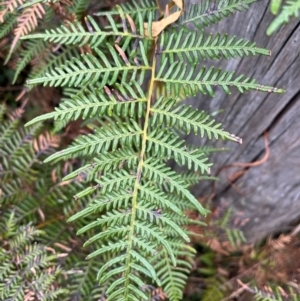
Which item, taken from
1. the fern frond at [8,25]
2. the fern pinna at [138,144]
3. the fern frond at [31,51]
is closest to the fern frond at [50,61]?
the fern frond at [31,51]

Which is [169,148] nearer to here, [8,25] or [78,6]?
[78,6]

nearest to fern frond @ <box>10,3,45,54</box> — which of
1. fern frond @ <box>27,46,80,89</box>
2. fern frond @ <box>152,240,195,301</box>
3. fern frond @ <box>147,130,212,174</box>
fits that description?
fern frond @ <box>27,46,80,89</box>

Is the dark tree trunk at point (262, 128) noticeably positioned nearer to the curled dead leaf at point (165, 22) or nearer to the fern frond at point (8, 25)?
the curled dead leaf at point (165, 22)

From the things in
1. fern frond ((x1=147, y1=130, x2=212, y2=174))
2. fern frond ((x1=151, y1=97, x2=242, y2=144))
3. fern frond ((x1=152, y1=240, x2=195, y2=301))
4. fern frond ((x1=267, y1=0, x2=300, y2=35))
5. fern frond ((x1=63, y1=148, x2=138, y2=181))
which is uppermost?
fern frond ((x1=267, y1=0, x2=300, y2=35))

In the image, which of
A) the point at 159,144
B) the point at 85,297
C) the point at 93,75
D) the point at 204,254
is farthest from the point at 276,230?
the point at 93,75

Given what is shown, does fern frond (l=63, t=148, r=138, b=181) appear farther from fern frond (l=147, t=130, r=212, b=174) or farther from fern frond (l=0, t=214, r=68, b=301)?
fern frond (l=0, t=214, r=68, b=301)

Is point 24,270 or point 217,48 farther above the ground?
point 217,48

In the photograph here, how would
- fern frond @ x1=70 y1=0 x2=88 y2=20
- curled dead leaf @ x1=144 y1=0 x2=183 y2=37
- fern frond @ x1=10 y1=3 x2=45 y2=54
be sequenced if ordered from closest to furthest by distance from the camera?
curled dead leaf @ x1=144 y1=0 x2=183 y2=37 → fern frond @ x1=10 y1=3 x2=45 y2=54 → fern frond @ x1=70 y1=0 x2=88 y2=20

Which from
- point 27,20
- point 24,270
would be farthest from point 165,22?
point 24,270
